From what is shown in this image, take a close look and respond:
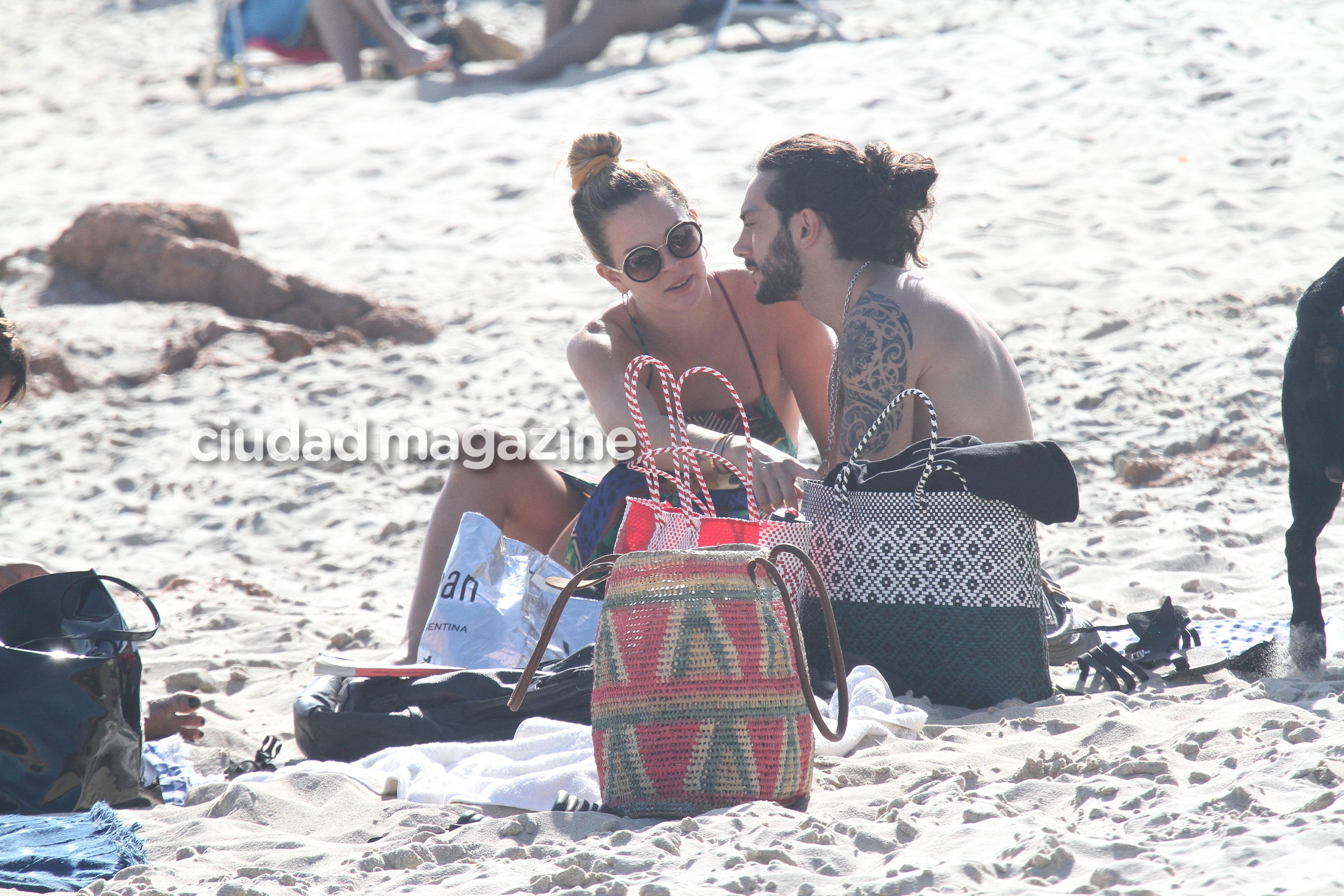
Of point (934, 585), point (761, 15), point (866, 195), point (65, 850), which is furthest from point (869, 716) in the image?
point (761, 15)

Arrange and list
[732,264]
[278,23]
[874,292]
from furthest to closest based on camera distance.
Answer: [278,23]
[732,264]
[874,292]

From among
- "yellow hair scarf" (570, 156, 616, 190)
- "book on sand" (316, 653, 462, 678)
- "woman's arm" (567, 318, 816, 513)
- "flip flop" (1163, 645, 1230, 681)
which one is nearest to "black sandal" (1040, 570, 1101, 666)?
"flip flop" (1163, 645, 1230, 681)

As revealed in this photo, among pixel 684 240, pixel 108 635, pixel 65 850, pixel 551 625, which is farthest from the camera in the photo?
Result: pixel 684 240

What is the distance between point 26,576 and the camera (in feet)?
9.01

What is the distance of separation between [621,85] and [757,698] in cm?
764

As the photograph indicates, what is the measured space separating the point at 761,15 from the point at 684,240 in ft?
23.2

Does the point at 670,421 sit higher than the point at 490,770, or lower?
higher

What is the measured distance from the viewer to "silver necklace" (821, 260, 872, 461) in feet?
9.53

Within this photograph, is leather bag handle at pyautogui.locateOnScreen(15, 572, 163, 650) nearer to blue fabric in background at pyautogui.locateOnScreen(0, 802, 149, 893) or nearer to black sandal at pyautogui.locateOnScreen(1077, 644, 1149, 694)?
blue fabric in background at pyautogui.locateOnScreen(0, 802, 149, 893)

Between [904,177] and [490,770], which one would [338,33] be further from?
[490,770]

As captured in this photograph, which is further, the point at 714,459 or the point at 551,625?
the point at 714,459

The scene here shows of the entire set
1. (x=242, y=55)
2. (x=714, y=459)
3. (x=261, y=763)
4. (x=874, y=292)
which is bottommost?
(x=261, y=763)

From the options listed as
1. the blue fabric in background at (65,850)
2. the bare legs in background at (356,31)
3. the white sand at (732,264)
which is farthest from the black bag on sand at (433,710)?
the bare legs in background at (356,31)

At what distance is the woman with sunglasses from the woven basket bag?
947mm
